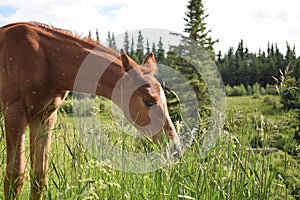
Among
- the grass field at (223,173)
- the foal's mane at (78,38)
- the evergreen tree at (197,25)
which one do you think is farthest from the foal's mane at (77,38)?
the evergreen tree at (197,25)

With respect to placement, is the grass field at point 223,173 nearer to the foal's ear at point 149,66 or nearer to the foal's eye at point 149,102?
the foal's eye at point 149,102

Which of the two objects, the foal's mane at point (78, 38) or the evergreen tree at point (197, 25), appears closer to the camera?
the foal's mane at point (78, 38)

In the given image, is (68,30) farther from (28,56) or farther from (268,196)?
(268,196)

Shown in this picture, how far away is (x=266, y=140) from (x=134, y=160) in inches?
47.0

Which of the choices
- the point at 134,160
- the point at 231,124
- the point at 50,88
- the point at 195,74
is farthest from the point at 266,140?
the point at 195,74

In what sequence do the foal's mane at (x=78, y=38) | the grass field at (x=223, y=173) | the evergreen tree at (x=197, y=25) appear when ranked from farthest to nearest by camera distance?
the evergreen tree at (x=197, y=25)
the foal's mane at (x=78, y=38)
the grass field at (x=223, y=173)

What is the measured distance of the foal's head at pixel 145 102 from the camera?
12.0 feet

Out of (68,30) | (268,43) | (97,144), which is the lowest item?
(97,144)

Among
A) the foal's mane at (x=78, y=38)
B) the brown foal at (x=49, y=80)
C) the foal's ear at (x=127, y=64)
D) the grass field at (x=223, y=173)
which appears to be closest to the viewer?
the grass field at (x=223, y=173)

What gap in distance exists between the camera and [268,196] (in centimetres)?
237

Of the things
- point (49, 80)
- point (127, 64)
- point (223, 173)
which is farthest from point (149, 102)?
point (223, 173)

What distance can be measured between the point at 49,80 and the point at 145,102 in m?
1.02

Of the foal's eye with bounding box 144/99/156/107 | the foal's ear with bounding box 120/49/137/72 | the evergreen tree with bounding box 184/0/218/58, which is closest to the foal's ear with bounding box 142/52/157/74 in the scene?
the foal's ear with bounding box 120/49/137/72

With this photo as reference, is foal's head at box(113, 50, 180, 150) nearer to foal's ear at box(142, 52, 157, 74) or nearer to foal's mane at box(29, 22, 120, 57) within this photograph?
foal's ear at box(142, 52, 157, 74)
